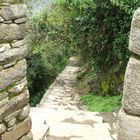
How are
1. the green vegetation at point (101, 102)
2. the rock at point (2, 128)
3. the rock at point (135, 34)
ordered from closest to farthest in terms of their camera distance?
the rock at point (135, 34) < the rock at point (2, 128) < the green vegetation at point (101, 102)

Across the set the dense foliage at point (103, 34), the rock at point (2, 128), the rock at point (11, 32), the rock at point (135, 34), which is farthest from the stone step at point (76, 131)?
the rock at point (135, 34)

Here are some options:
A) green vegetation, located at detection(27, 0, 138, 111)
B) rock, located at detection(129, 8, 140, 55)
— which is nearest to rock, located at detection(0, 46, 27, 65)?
rock, located at detection(129, 8, 140, 55)

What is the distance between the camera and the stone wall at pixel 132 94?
1525 millimetres

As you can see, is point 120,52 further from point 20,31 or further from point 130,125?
point 130,125

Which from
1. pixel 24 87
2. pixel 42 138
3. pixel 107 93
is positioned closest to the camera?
pixel 24 87

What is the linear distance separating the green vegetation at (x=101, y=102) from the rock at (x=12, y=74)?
4739 mm

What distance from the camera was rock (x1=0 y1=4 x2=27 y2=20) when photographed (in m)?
3.52

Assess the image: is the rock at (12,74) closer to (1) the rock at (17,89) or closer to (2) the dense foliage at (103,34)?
(1) the rock at (17,89)

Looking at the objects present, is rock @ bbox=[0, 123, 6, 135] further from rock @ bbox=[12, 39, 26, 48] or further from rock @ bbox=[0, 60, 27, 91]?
rock @ bbox=[12, 39, 26, 48]

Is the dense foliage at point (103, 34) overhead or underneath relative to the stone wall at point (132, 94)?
underneath

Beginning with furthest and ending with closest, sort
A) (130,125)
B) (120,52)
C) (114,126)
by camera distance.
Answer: (120,52), (114,126), (130,125)

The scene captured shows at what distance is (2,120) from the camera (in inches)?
148

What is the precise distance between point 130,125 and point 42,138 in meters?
3.73

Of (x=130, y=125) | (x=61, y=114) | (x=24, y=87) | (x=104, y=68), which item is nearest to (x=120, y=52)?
(x=104, y=68)
